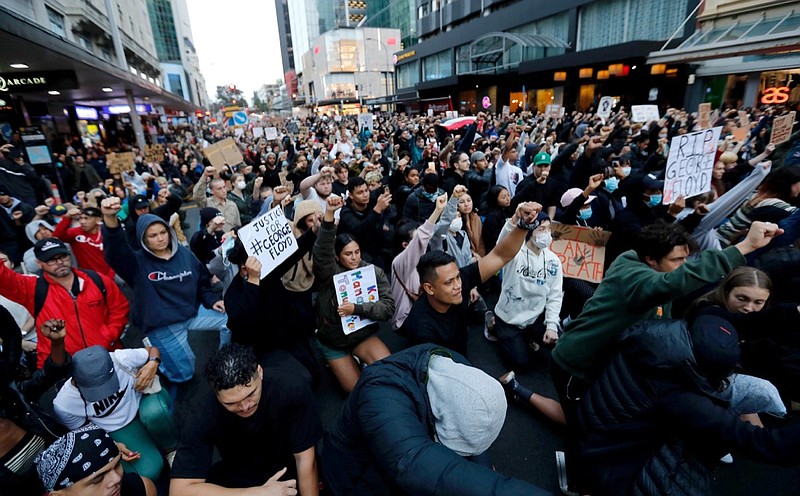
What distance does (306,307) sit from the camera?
3816mm

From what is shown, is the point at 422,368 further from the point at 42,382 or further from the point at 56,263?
the point at 56,263

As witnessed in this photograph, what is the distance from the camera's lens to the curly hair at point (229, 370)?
6.43ft

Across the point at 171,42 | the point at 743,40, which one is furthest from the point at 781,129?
the point at 171,42

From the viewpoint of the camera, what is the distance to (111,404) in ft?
8.96

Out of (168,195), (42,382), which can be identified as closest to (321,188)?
(168,195)

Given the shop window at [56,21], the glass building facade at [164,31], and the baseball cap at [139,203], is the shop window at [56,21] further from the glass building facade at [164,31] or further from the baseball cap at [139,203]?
the glass building facade at [164,31]

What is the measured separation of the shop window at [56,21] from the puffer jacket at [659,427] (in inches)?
967

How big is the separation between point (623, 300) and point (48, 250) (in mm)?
4334

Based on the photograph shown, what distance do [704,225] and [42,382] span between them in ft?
19.7

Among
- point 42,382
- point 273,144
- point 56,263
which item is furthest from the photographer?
point 273,144

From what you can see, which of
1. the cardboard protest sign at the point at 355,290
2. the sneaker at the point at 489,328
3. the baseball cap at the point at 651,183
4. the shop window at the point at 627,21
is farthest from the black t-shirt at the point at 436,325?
the shop window at the point at 627,21

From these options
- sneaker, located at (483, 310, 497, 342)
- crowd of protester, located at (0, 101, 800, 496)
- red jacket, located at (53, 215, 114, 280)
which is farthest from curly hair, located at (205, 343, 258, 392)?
red jacket, located at (53, 215, 114, 280)

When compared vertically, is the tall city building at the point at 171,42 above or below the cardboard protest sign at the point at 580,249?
above

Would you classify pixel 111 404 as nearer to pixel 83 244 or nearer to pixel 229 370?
pixel 229 370
